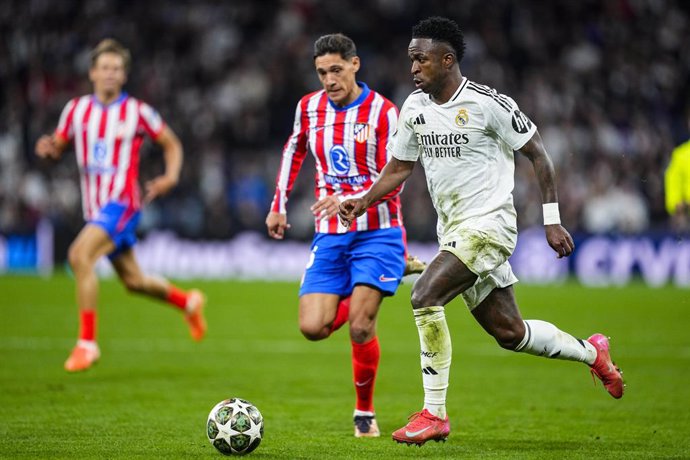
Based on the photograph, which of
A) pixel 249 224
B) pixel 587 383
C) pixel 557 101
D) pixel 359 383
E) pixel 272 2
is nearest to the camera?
pixel 359 383

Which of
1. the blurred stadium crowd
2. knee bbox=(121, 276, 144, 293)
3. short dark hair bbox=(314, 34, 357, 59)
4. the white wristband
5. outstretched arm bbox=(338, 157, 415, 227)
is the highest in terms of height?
the blurred stadium crowd

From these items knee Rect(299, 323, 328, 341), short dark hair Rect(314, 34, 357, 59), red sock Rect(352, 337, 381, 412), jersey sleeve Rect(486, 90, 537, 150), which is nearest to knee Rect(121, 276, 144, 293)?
knee Rect(299, 323, 328, 341)

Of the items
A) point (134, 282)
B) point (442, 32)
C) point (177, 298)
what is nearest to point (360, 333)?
point (442, 32)

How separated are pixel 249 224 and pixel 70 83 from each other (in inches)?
264

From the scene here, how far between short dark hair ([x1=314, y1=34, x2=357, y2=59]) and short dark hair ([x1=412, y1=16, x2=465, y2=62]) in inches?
36.5

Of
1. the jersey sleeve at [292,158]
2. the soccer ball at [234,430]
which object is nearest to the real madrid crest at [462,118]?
the jersey sleeve at [292,158]

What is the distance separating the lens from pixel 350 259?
7.60 metres

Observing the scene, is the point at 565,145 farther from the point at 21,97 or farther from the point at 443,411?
the point at 443,411

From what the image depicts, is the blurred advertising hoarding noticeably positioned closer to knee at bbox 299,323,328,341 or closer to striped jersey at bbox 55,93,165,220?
striped jersey at bbox 55,93,165,220

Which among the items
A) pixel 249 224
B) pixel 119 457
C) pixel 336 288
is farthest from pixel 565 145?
pixel 119 457

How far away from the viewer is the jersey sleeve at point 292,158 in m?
7.76

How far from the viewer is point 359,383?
7.36m

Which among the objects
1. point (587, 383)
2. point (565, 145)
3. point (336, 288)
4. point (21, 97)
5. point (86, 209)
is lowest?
point (587, 383)

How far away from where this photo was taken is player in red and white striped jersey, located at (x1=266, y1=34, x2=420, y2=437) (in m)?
7.38
